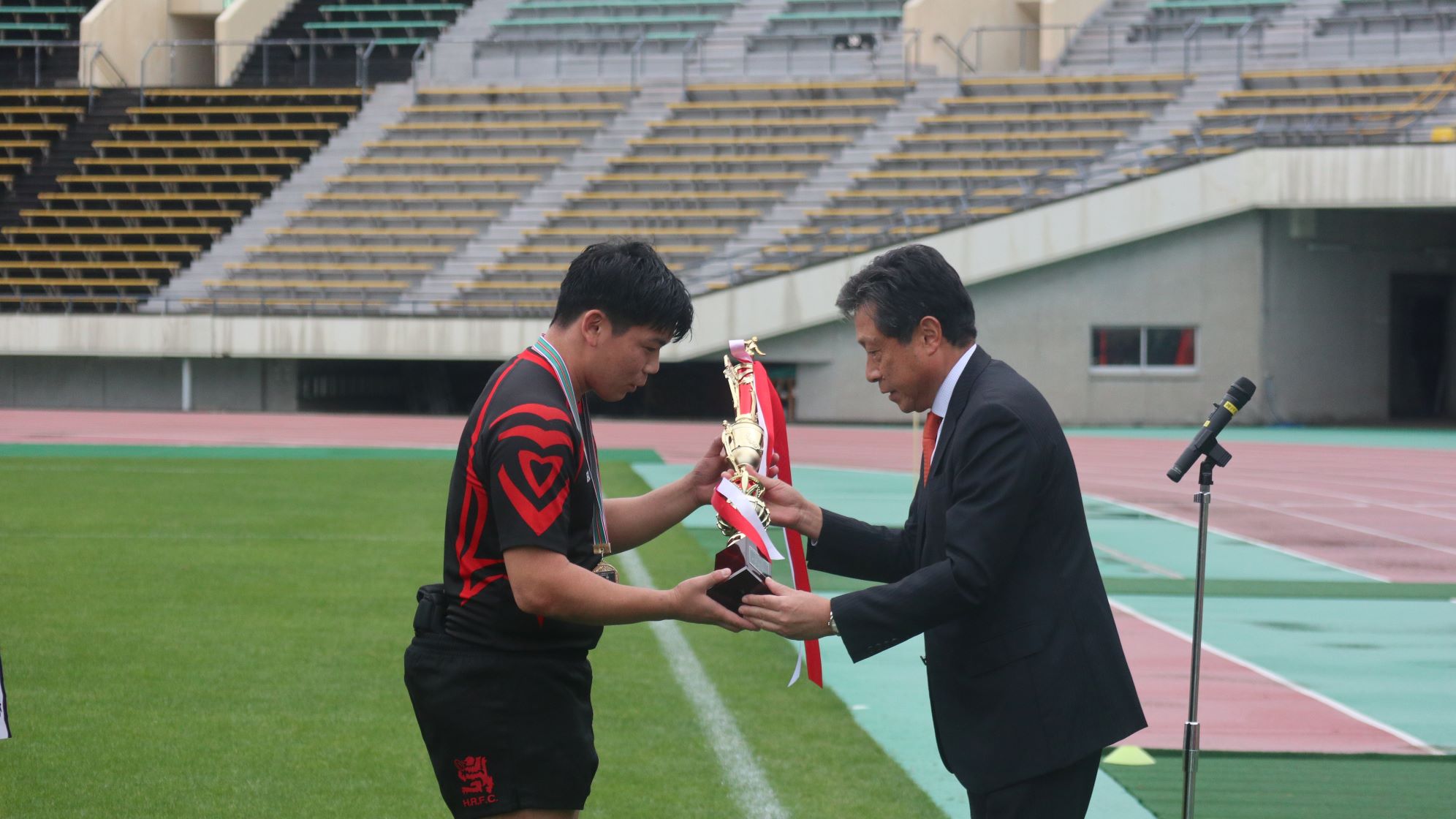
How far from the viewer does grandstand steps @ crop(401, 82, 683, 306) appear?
1293 inches

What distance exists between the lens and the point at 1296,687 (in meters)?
8.16

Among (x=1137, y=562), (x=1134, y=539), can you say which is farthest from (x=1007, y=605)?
(x=1134, y=539)

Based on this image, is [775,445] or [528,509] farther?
[775,445]

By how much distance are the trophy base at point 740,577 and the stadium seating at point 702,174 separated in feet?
92.4

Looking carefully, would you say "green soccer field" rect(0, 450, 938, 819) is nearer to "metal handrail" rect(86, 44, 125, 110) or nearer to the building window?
the building window

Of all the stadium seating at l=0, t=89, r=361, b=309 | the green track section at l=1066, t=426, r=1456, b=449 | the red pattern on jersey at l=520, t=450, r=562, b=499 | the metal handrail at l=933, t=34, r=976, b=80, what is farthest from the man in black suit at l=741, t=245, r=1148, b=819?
the metal handrail at l=933, t=34, r=976, b=80

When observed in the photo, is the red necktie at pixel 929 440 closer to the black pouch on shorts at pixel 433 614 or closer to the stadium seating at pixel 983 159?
the black pouch on shorts at pixel 433 614

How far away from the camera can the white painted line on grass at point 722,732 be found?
6023 mm

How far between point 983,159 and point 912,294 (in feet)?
97.8

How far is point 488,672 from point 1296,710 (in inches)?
215

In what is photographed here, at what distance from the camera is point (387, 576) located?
11344mm

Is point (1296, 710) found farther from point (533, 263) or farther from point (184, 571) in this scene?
point (533, 263)

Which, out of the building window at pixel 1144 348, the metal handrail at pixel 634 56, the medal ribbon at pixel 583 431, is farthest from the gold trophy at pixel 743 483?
the metal handrail at pixel 634 56

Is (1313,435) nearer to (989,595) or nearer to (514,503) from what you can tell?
(989,595)
